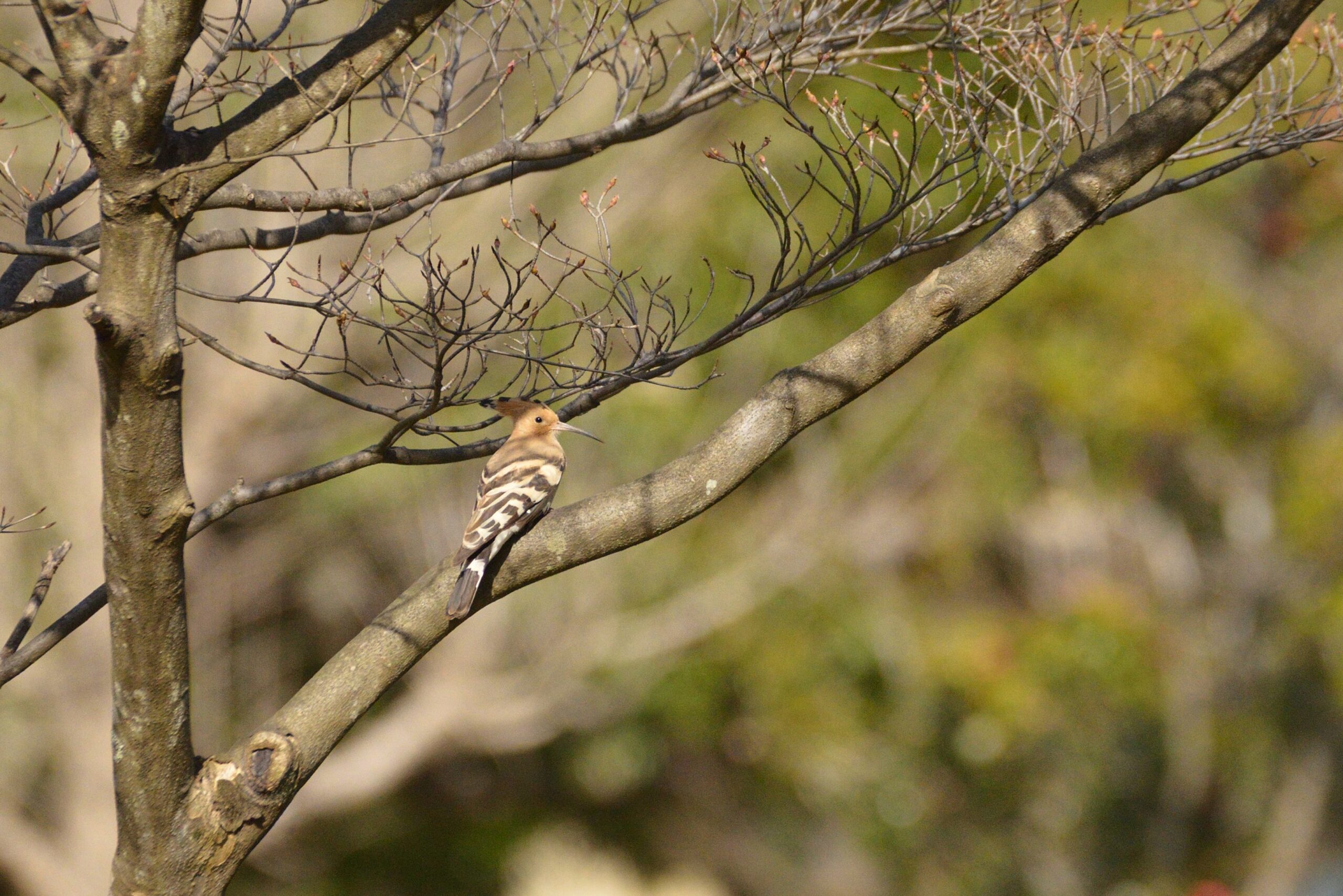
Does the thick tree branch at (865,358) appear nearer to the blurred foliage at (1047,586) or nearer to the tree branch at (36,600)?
the tree branch at (36,600)

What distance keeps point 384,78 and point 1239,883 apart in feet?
29.2

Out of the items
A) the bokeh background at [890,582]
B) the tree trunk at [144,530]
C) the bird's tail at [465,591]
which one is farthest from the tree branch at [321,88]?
the bokeh background at [890,582]

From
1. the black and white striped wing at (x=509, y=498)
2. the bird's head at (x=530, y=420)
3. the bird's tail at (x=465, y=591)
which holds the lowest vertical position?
the bird's tail at (x=465, y=591)

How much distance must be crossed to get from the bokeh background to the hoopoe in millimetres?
4880

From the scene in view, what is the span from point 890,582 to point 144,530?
969cm

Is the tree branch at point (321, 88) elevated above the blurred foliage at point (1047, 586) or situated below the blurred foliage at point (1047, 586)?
below

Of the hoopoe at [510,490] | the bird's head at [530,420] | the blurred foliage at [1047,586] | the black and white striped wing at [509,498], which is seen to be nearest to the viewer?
the hoopoe at [510,490]

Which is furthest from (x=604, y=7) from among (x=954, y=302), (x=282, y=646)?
(x=282, y=646)

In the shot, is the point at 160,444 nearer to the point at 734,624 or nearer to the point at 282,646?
the point at 734,624

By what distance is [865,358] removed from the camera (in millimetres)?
2902

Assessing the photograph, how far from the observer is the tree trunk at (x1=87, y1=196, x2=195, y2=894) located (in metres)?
2.25

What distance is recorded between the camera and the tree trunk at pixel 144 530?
225 cm

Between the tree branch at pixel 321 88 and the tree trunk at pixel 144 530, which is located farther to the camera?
the tree branch at pixel 321 88

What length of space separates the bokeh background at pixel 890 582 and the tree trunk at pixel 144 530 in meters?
7.03
